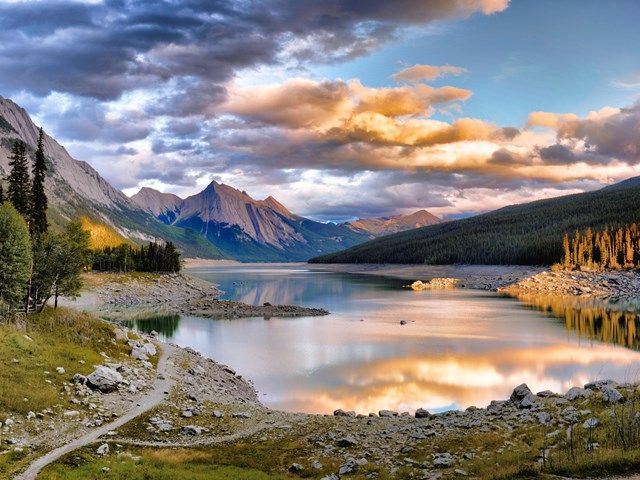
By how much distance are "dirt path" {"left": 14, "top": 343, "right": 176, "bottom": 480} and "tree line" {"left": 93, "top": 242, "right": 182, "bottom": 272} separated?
4914 inches

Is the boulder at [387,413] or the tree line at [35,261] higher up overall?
the tree line at [35,261]

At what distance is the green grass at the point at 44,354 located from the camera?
2895 cm

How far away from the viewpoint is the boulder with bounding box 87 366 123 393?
3472 cm

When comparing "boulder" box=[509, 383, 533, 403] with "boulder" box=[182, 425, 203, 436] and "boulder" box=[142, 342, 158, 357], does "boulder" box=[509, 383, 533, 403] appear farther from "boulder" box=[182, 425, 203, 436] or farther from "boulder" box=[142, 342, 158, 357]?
"boulder" box=[142, 342, 158, 357]

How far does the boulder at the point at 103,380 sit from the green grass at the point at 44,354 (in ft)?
4.31

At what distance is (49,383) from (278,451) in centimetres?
1591

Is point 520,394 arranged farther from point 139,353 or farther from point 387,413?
point 139,353

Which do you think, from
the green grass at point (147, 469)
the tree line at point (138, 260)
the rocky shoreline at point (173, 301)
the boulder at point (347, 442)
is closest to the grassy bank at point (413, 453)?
the green grass at point (147, 469)

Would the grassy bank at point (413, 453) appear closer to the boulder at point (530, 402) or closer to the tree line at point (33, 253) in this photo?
the boulder at point (530, 402)

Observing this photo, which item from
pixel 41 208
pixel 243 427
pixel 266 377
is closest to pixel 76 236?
pixel 41 208

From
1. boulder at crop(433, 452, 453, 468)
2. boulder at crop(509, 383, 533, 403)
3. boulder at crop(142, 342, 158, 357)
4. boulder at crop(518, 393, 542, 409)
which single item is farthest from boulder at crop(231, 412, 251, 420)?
boulder at crop(509, 383, 533, 403)

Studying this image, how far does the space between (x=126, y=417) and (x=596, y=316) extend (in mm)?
93484

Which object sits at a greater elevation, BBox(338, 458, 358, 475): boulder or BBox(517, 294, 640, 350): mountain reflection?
BBox(338, 458, 358, 475): boulder

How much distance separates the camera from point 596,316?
97.4 m
